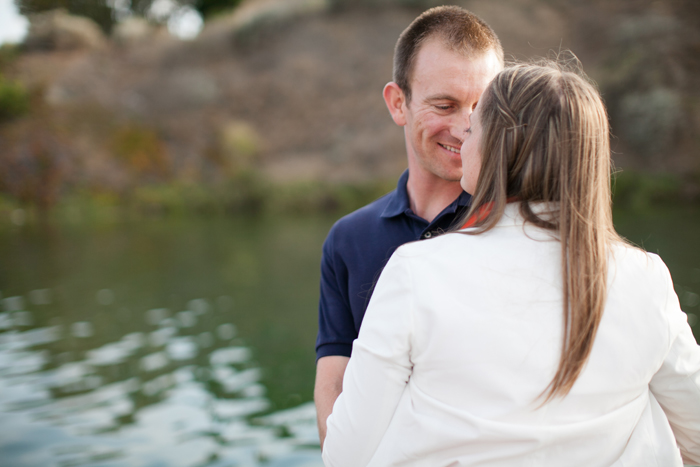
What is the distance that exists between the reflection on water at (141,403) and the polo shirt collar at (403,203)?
2.24 m

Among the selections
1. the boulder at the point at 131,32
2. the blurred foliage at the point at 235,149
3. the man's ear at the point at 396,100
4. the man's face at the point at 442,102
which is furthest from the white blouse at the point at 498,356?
the boulder at the point at 131,32

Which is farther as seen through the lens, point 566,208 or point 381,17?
point 381,17

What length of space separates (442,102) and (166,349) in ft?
16.2

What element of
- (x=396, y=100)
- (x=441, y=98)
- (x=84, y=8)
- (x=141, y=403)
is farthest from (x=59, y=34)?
(x=441, y=98)

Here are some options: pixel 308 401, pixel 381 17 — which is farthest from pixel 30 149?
pixel 308 401

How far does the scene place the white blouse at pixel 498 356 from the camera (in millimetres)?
1018

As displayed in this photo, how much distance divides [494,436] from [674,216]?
46.2 feet

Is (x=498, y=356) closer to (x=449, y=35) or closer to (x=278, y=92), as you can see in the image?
(x=449, y=35)

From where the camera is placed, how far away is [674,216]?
12953 millimetres

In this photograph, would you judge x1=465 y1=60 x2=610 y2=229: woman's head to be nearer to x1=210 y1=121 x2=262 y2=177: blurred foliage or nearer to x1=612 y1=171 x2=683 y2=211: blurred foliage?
x1=612 y1=171 x2=683 y2=211: blurred foliage

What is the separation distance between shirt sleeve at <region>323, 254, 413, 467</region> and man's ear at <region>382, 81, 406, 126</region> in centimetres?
108

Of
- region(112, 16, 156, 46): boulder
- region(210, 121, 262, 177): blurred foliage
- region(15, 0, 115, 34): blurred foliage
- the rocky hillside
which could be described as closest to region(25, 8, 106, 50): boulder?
the rocky hillside

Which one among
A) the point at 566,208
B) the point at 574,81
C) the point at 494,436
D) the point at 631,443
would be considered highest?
the point at 574,81

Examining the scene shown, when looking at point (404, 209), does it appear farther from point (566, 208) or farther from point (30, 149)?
point (30, 149)
